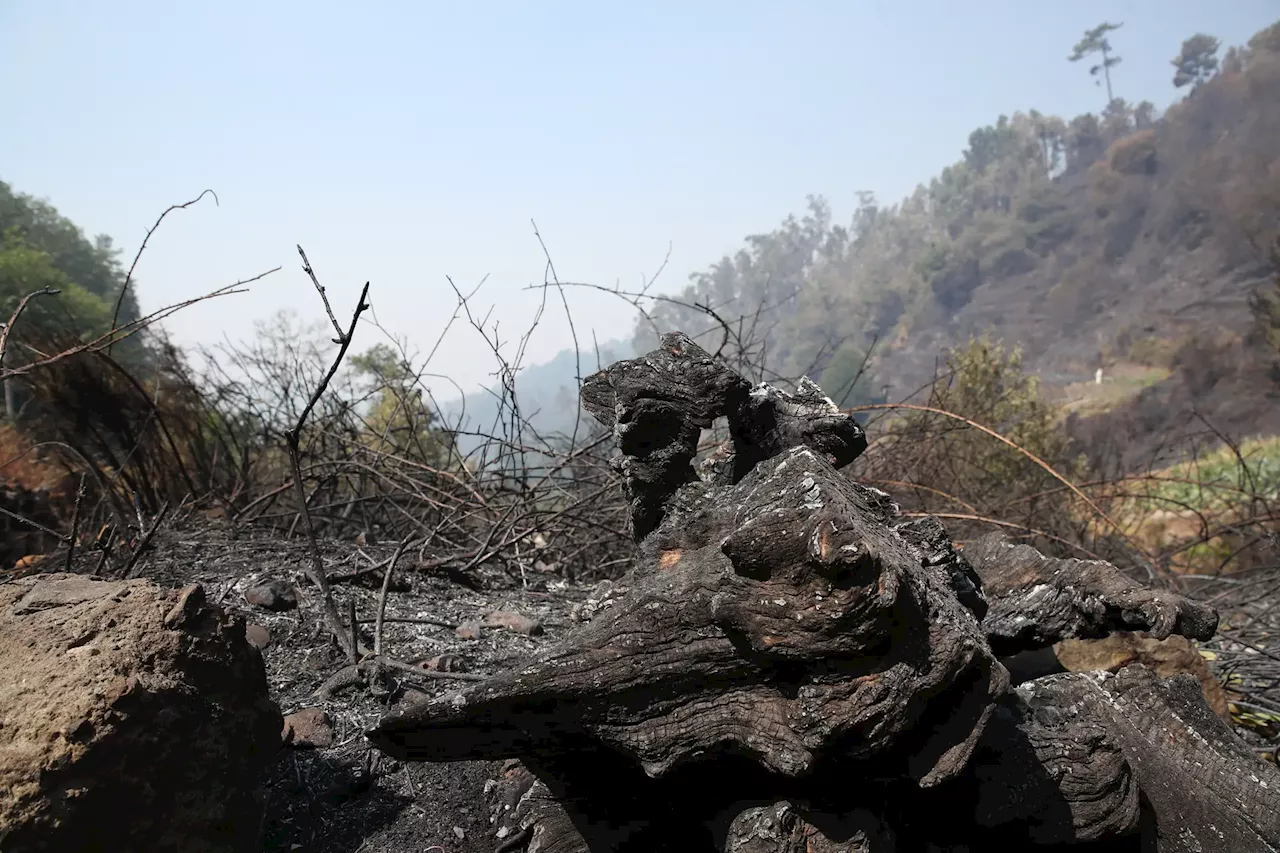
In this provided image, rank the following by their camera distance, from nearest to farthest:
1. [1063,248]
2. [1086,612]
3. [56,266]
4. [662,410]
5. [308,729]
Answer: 1. [662,410]
2. [1086,612]
3. [308,729]
4. [56,266]
5. [1063,248]

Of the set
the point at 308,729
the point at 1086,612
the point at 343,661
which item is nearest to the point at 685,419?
the point at 1086,612

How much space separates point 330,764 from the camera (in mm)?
1923

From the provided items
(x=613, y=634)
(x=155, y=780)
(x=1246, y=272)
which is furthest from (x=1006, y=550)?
(x=1246, y=272)

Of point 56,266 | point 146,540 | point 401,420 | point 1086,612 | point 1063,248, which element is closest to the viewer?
point 1086,612

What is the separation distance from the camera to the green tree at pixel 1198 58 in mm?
39750

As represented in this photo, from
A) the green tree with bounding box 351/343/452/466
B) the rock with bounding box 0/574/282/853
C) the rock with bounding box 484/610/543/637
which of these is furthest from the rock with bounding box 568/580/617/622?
the green tree with bounding box 351/343/452/466

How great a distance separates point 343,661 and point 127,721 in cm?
→ 98

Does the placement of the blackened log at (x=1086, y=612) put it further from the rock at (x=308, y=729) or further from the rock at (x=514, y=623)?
the rock at (x=308, y=729)

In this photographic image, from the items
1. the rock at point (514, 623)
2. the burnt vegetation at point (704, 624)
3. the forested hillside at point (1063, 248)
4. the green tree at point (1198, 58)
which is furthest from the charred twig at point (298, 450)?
the green tree at point (1198, 58)

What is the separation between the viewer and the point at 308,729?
2.01 meters

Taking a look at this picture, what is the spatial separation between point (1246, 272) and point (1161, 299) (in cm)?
286

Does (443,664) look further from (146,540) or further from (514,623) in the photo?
(146,540)

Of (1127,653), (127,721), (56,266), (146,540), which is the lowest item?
(1127,653)

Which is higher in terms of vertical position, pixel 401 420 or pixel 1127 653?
pixel 401 420
